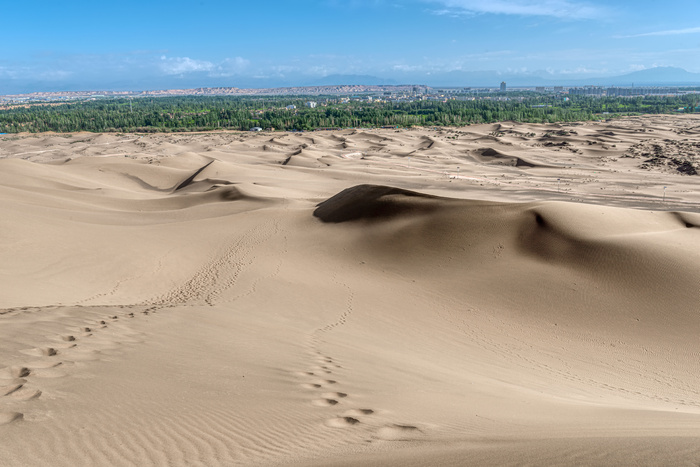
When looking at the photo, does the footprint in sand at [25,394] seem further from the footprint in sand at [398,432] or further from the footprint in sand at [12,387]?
the footprint in sand at [398,432]

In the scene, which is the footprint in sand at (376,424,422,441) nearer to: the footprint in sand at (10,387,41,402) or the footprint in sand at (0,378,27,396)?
the footprint in sand at (10,387,41,402)

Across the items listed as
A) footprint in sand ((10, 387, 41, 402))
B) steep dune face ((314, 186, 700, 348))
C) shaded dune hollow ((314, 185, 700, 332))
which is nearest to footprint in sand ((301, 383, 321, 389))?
footprint in sand ((10, 387, 41, 402))

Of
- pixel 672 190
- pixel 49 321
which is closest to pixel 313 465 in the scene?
pixel 49 321

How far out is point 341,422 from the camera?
19.6ft

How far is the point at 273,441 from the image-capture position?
5.32 meters

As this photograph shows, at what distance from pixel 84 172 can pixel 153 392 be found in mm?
40818

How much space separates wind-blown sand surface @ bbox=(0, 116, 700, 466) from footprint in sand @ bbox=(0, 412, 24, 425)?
0.02 meters

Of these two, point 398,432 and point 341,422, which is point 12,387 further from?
point 398,432

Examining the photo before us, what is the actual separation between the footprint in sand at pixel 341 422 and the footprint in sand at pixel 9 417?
3378mm

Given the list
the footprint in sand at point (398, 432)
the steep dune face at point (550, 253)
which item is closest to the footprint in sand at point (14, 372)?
the footprint in sand at point (398, 432)

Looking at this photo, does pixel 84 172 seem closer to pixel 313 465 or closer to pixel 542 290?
pixel 542 290

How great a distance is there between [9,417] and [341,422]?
3.64 metres

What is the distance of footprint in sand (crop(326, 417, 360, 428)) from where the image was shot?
5883 millimetres

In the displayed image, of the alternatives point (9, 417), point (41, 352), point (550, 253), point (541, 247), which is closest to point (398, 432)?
point (9, 417)
